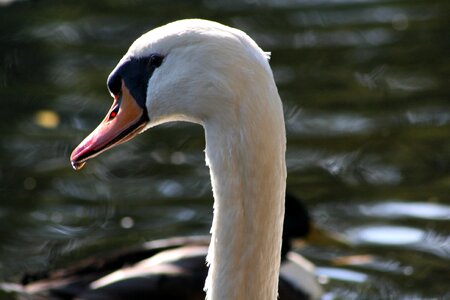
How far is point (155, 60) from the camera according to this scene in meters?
3.76

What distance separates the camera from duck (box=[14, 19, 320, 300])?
3.57 metres

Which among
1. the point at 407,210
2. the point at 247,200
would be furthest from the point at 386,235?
the point at 247,200

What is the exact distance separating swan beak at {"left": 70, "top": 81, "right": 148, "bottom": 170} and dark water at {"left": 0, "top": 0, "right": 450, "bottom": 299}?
121 inches

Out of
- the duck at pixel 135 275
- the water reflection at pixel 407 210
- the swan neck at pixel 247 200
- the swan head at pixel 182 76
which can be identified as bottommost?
the duck at pixel 135 275

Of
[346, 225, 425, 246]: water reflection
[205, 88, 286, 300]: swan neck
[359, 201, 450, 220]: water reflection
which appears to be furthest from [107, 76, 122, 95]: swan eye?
[359, 201, 450, 220]: water reflection

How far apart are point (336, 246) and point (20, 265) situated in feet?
5.84

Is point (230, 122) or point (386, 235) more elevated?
point (230, 122)

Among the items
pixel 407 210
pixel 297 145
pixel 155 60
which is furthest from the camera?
pixel 297 145

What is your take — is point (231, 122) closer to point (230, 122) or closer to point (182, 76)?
point (230, 122)

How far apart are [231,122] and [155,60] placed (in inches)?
13.1

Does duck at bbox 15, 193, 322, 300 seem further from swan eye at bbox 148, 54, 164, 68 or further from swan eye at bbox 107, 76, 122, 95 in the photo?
swan eye at bbox 148, 54, 164, 68

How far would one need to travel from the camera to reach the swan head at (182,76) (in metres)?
3.58

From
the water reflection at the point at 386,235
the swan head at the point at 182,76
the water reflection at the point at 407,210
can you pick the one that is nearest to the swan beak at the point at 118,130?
the swan head at the point at 182,76

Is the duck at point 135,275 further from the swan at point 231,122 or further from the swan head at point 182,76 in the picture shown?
the swan at point 231,122
